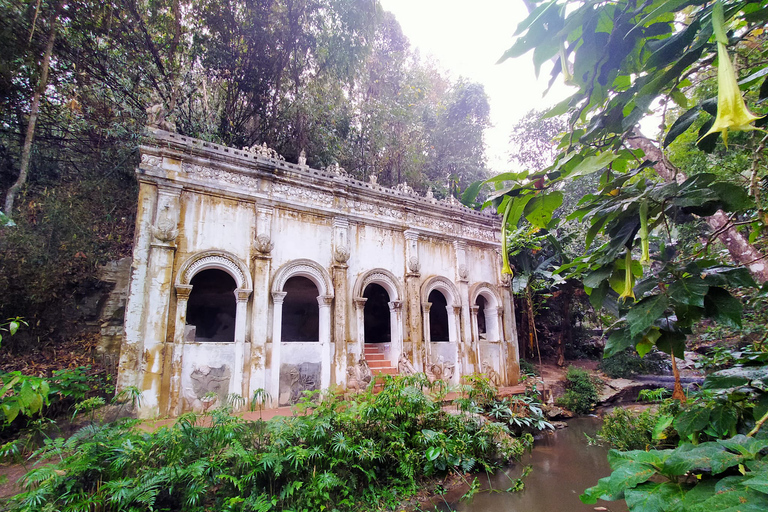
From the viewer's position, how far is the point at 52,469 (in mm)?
3723

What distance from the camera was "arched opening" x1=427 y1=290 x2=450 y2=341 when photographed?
14.3 meters

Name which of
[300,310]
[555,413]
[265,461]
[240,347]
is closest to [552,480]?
[555,413]

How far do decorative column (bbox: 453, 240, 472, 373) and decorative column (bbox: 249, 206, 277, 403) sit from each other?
5.73 meters

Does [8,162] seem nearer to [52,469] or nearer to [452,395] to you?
[52,469]

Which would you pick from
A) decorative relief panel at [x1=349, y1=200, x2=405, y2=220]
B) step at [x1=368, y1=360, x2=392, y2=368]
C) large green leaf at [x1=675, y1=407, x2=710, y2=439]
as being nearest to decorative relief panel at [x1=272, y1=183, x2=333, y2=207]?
decorative relief panel at [x1=349, y1=200, x2=405, y2=220]

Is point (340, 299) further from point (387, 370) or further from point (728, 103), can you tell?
point (728, 103)

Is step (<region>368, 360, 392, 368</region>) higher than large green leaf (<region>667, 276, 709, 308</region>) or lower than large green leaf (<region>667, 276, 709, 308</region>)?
lower

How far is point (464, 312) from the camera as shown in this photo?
449 inches

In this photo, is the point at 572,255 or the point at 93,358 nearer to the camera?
the point at 93,358

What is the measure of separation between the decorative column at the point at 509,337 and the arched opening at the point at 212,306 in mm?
8802

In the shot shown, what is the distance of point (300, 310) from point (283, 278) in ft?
14.6

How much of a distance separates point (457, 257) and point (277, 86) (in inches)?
324

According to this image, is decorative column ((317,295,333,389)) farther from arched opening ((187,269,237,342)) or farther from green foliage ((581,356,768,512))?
green foliage ((581,356,768,512))

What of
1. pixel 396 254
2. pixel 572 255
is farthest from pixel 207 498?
pixel 572 255
